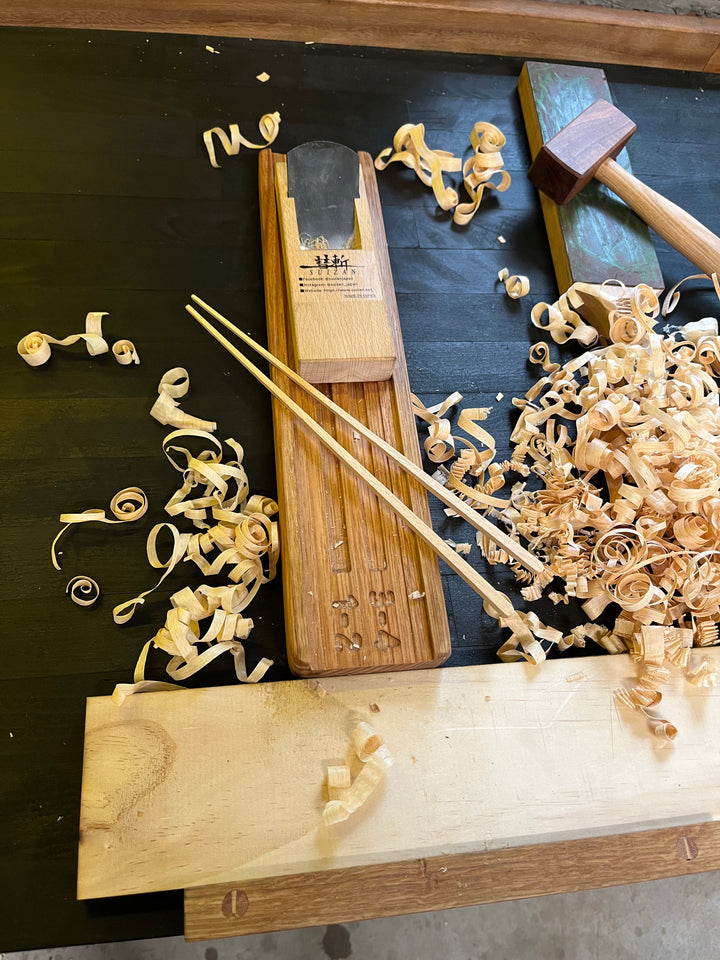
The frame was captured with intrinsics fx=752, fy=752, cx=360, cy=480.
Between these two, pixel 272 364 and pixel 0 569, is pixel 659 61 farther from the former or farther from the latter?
pixel 0 569

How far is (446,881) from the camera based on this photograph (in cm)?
97

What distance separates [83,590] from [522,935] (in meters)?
1.08

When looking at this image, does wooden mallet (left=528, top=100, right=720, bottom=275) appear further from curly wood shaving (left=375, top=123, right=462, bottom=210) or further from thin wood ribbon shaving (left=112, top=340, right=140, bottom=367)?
thin wood ribbon shaving (left=112, top=340, right=140, bottom=367)

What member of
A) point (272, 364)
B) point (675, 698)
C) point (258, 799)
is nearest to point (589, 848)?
point (675, 698)

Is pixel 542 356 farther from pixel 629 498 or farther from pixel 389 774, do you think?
pixel 389 774

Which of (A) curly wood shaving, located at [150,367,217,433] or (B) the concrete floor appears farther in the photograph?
(B) the concrete floor

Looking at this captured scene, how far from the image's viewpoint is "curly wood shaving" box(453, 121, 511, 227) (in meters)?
1.51

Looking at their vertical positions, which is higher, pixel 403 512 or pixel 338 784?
pixel 403 512

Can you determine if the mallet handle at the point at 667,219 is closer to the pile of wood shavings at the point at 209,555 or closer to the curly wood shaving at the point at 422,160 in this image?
the curly wood shaving at the point at 422,160

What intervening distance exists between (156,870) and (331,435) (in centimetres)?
64

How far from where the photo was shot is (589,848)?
100cm

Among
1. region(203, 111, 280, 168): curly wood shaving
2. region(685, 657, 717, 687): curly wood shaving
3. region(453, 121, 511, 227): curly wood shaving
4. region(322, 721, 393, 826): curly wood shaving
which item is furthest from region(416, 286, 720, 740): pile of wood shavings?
region(203, 111, 280, 168): curly wood shaving

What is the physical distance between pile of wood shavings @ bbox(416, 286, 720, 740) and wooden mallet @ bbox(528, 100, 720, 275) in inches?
7.5

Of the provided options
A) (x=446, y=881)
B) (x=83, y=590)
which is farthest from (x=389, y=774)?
(x=83, y=590)
